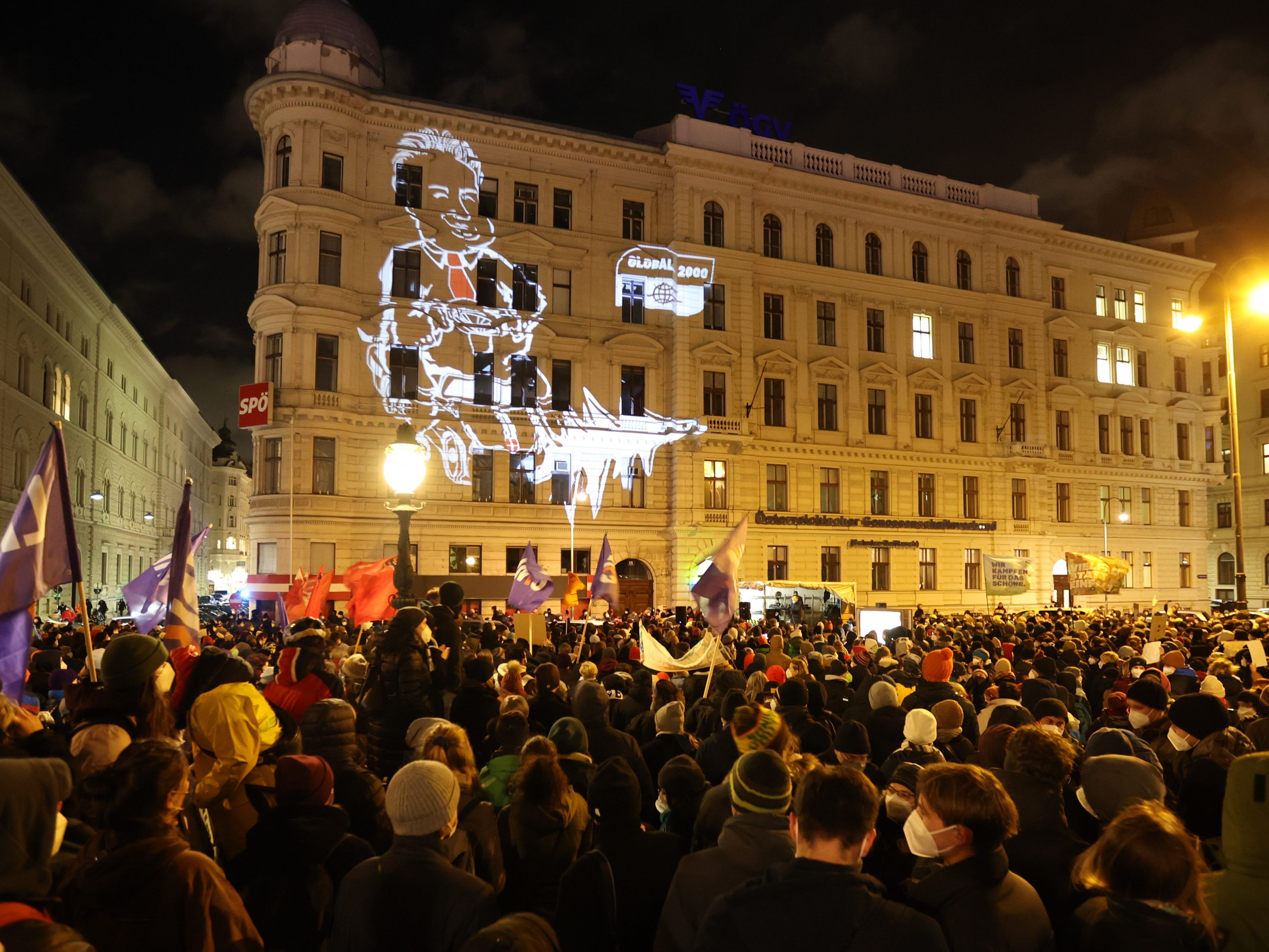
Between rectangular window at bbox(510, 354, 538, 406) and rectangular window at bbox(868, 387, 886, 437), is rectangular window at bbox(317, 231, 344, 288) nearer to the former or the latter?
rectangular window at bbox(510, 354, 538, 406)

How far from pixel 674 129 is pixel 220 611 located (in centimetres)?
Result: 2854

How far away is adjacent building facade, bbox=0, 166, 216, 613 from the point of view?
132 ft

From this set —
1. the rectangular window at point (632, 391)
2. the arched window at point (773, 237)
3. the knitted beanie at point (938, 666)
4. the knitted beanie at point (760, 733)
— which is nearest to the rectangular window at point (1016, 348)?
the arched window at point (773, 237)

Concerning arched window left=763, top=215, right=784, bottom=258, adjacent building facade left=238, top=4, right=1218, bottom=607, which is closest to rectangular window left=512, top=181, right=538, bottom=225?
adjacent building facade left=238, top=4, right=1218, bottom=607

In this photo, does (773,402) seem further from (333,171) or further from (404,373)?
(333,171)

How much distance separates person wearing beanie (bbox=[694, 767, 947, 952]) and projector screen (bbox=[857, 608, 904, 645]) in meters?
19.1

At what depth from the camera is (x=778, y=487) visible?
40.5m

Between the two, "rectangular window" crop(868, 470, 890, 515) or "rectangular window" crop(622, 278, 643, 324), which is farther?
"rectangular window" crop(868, 470, 890, 515)

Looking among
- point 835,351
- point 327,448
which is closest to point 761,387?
point 835,351

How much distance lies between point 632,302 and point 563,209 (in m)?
4.66

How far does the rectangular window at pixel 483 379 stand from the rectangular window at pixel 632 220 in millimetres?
7970

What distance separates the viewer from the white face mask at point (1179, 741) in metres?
6.12

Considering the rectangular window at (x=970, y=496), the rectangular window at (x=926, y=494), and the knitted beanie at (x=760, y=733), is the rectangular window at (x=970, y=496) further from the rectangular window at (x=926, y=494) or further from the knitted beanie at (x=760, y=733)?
the knitted beanie at (x=760, y=733)

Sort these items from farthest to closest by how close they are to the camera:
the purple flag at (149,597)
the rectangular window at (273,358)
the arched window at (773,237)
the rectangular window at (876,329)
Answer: the rectangular window at (876,329)
the arched window at (773,237)
the rectangular window at (273,358)
the purple flag at (149,597)
